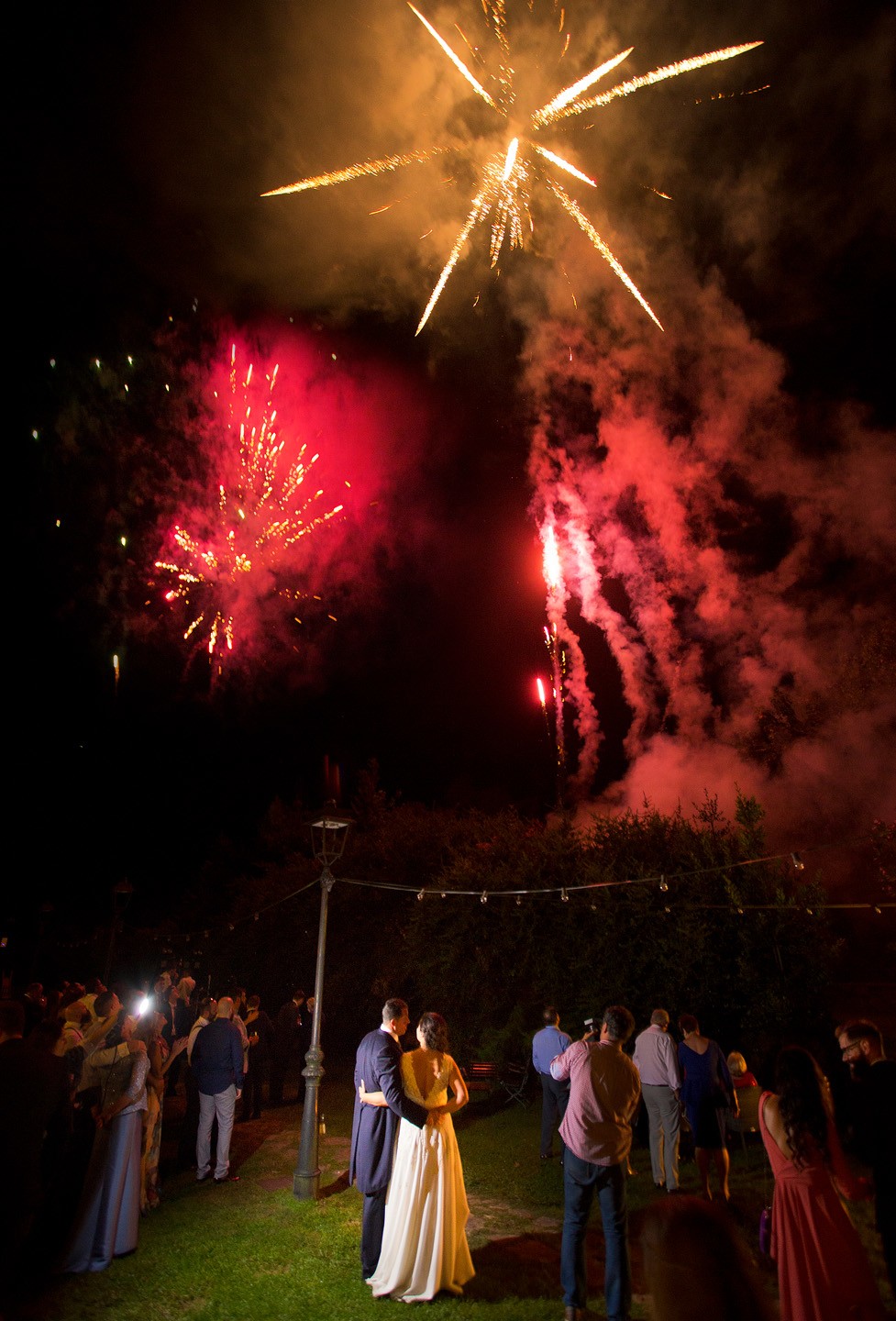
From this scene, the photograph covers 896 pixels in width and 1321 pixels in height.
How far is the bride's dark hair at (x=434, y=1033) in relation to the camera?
5.40 m

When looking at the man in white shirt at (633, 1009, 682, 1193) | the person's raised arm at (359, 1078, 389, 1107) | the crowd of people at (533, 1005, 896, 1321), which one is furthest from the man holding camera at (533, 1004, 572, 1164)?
the person's raised arm at (359, 1078, 389, 1107)

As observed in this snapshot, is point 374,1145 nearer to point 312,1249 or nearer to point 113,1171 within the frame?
point 312,1249

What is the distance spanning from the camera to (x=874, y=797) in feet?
69.8

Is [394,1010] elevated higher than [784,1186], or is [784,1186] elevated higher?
[394,1010]

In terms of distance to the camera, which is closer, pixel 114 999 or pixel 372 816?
pixel 114 999

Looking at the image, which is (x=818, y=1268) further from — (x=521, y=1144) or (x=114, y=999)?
(x=521, y=1144)

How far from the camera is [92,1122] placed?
5.63 metres

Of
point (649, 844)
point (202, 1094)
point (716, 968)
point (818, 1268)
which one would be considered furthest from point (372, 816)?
point (818, 1268)

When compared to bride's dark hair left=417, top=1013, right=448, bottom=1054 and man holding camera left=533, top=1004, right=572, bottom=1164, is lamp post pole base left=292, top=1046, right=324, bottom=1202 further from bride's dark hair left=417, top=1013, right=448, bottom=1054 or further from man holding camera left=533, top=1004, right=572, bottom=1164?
bride's dark hair left=417, top=1013, right=448, bottom=1054

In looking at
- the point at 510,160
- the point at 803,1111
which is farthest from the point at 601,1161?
the point at 510,160

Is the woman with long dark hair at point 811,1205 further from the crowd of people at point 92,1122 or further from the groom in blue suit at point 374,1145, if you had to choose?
the crowd of people at point 92,1122

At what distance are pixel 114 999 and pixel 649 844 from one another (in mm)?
11048

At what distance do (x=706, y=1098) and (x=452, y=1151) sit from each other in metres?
3.15

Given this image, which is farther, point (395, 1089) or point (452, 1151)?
point (452, 1151)
